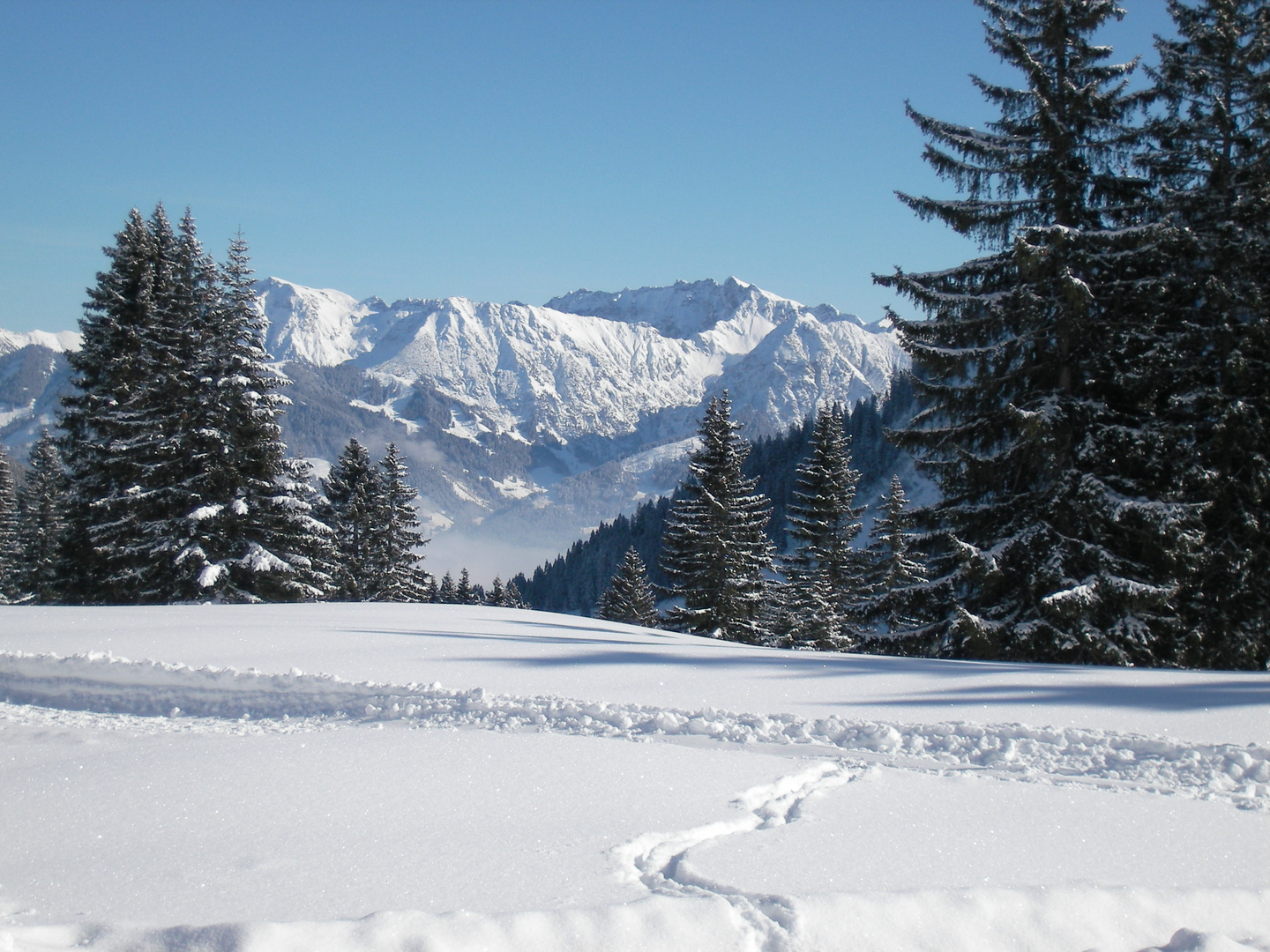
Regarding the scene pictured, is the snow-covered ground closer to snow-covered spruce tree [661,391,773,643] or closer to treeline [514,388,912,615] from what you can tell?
snow-covered spruce tree [661,391,773,643]

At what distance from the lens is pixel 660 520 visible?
123m

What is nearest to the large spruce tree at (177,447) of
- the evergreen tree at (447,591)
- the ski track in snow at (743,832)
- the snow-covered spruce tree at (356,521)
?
the snow-covered spruce tree at (356,521)

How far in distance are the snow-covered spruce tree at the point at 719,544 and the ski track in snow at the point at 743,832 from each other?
2136 cm

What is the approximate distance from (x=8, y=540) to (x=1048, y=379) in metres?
48.9

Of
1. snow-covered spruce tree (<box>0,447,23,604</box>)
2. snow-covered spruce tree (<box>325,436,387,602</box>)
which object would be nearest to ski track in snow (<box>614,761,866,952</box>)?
snow-covered spruce tree (<box>325,436,387,602</box>)

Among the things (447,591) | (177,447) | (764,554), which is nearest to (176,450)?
(177,447)

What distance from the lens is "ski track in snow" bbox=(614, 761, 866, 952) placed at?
334 cm

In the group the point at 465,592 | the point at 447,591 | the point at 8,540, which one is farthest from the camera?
the point at 447,591

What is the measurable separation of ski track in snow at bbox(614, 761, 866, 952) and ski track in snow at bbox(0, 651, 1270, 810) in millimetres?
1091

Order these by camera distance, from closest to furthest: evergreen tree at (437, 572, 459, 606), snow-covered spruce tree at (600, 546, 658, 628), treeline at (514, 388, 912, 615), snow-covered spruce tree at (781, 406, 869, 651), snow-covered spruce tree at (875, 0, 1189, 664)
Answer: snow-covered spruce tree at (875, 0, 1189, 664), snow-covered spruce tree at (781, 406, 869, 651), snow-covered spruce tree at (600, 546, 658, 628), evergreen tree at (437, 572, 459, 606), treeline at (514, 388, 912, 615)

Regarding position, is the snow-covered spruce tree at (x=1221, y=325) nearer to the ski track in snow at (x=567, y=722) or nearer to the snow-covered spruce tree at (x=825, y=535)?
the ski track in snow at (x=567, y=722)

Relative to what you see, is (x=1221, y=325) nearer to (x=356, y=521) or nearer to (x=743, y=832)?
(x=743, y=832)

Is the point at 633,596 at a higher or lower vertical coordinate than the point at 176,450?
lower

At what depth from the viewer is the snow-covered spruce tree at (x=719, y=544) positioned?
26594 mm
